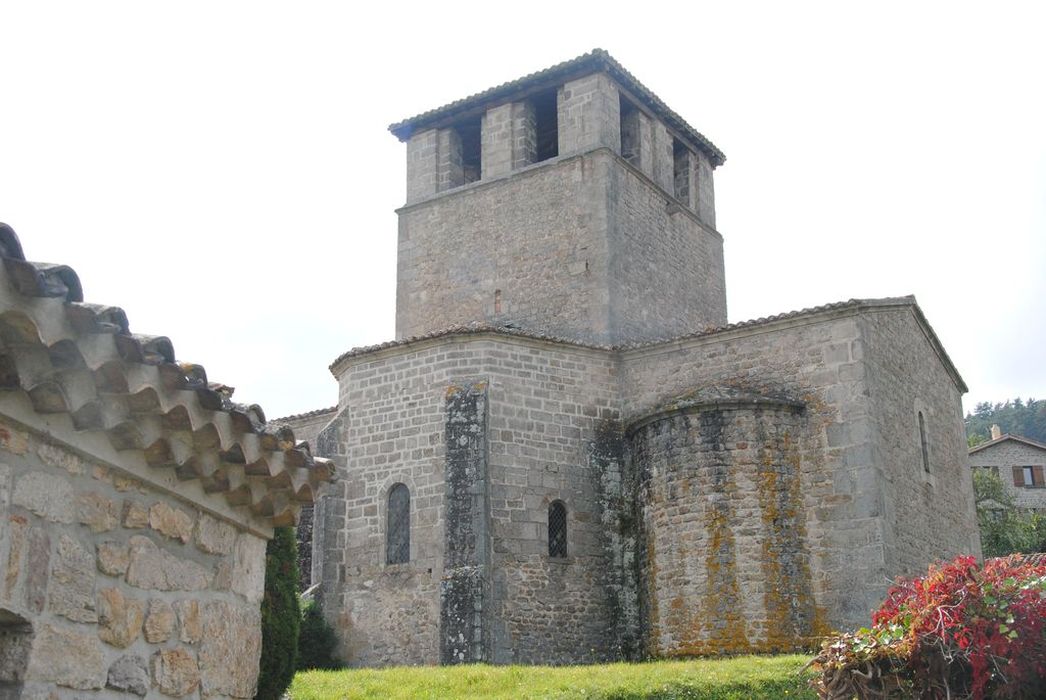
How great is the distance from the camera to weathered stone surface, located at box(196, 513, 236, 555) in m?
4.95

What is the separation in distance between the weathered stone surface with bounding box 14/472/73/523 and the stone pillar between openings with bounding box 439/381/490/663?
39.2 feet

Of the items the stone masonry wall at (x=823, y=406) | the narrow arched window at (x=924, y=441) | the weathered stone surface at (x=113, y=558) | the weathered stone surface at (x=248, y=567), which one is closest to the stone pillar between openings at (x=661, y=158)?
the stone masonry wall at (x=823, y=406)

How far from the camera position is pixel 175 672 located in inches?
181

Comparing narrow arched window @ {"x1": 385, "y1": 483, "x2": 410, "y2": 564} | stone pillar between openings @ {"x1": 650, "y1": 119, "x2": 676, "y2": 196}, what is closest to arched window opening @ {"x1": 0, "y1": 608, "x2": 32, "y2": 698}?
narrow arched window @ {"x1": 385, "y1": 483, "x2": 410, "y2": 564}

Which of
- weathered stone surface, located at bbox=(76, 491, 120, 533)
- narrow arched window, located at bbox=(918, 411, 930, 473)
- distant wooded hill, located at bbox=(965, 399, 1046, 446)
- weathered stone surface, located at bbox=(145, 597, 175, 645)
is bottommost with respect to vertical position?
weathered stone surface, located at bbox=(145, 597, 175, 645)

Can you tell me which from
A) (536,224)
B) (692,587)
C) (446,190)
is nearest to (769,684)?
(692,587)

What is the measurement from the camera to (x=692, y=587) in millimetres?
15500

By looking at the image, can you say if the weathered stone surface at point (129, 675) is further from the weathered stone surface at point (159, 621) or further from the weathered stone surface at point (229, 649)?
the weathered stone surface at point (229, 649)

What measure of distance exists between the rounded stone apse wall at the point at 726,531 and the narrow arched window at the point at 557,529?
125 cm

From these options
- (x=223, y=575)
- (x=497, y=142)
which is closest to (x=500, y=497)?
(x=497, y=142)

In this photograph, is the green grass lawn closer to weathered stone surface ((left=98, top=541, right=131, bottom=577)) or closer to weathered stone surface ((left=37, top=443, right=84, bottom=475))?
weathered stone surface ((left=98, top=541, right=131, bottom=577))

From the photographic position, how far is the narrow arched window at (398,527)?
16.8 metres

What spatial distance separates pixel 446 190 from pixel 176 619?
18.8m

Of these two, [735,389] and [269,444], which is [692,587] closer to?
[735,389]
